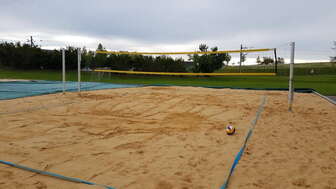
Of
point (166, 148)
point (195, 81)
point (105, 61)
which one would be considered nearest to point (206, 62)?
point (195, 81)

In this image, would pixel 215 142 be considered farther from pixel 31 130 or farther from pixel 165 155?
pixel 31 130

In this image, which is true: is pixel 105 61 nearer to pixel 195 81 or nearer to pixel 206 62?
pixel 195 81

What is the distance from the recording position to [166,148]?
2.45 metres

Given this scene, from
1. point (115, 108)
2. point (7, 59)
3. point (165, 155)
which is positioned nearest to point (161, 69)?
point (115, 108)

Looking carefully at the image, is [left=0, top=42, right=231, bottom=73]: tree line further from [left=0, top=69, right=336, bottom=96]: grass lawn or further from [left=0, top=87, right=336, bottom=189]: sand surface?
[left=0, top=87, right=336, bottom=189]: sand surface

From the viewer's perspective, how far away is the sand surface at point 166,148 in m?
1.75

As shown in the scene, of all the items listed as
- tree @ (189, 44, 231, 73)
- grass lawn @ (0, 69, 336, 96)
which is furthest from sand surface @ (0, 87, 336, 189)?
tree @ (189, 44, 231, 73)

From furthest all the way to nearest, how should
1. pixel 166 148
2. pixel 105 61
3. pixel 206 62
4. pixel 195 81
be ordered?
1. pixel 105 61
2. pixel 206 62
3. pixel 195 81
4. pixel 166 148

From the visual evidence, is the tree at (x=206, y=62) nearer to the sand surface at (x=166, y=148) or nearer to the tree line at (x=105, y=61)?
the tree line at (x=105, y=61)

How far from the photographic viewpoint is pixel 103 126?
3379 mm

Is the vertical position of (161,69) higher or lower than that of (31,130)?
higher

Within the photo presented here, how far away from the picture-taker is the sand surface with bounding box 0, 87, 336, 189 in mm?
1752

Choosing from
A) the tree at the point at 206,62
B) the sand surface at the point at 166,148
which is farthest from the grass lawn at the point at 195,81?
the sand surface at the point at 166,148

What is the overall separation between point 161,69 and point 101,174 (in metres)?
15.8
